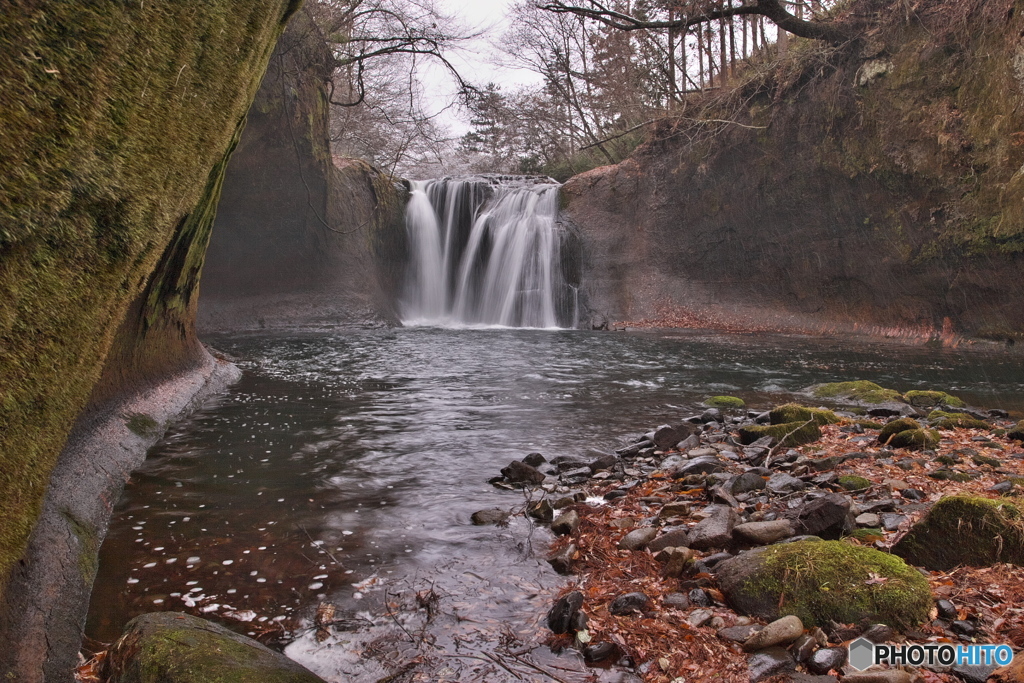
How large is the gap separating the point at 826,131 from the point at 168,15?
59.1 feet

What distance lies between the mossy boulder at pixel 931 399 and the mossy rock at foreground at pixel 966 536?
5869 mm

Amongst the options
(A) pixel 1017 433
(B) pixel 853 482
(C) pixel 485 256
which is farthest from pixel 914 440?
(C) pixel 485 256

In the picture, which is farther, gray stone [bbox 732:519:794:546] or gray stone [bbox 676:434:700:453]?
gray stone [bbox 676:434:700:453]

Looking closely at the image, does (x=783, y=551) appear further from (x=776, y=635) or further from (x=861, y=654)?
(x=861, y=654)

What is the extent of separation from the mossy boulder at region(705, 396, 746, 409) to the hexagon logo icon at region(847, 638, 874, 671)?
19.9ft

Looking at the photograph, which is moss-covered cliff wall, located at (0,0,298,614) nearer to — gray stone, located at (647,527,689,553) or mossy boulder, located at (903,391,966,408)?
gray stone, located at (647,527,689,553)

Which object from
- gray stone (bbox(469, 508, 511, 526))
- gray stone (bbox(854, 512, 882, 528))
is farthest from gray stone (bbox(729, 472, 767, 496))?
gray stone (bbox(469, 508, 511, 526))

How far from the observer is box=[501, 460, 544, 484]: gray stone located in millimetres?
5480

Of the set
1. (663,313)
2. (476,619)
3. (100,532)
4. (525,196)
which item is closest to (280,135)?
(525,196)

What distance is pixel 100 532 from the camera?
4.04 meters

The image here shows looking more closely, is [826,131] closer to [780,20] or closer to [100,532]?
[780,20]

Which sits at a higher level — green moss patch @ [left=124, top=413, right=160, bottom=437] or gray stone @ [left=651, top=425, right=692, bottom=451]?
green moss patch @ [left=124, top=413, right=160, bottom=437]

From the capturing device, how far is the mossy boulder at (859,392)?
8.81 metres

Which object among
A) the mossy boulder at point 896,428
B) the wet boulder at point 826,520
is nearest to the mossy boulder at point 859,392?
the mossy boulder at point 896,428
